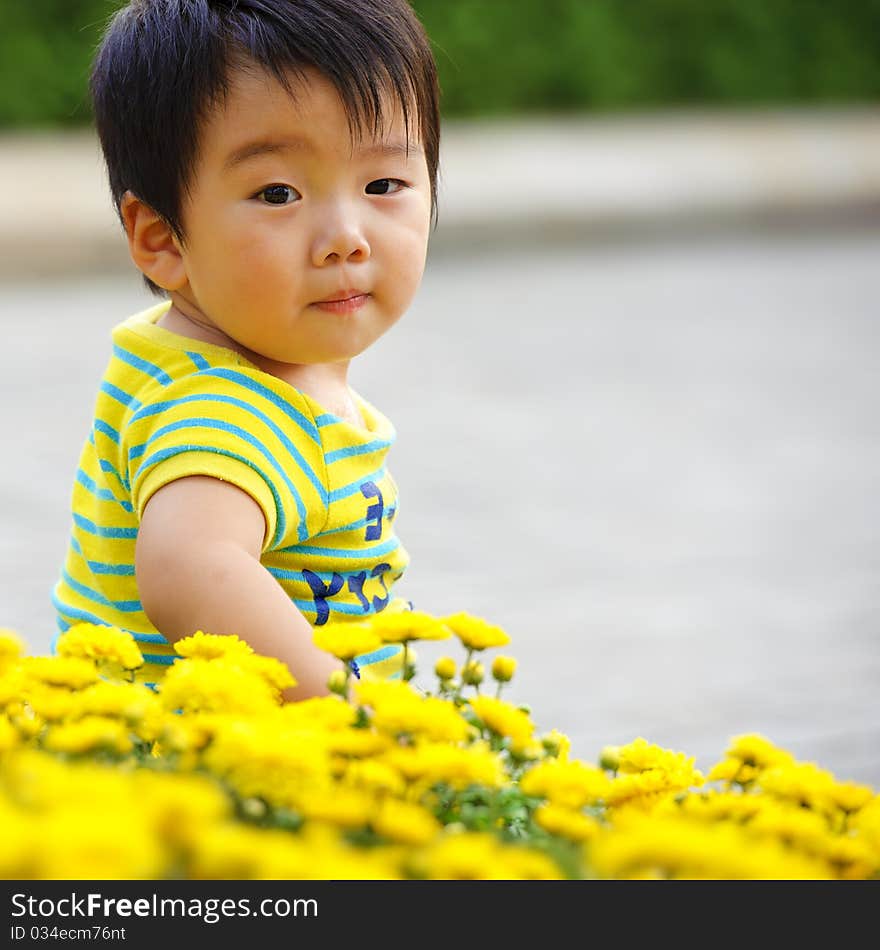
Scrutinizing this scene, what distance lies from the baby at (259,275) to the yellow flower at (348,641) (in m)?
0.30

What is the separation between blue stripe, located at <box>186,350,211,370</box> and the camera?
6.48 feet

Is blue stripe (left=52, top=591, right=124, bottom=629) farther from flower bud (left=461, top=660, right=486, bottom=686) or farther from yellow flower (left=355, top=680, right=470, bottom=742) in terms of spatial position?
yellow flower (left=355, top=680, right=470, bottom=742)

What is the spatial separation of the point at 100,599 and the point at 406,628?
0.71 meters

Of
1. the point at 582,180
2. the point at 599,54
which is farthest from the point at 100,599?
the point at 599,54

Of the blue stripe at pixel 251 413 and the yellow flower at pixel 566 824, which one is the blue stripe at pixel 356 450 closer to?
the blue stripe at pixel 251 413

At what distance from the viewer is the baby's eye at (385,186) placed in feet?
6.53

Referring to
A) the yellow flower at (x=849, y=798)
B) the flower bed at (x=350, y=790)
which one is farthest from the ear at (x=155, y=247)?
the yellow flower at (x=849, y=798)

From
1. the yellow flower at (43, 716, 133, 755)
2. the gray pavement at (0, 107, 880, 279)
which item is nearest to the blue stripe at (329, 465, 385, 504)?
the yellow flower at (43, 716, 133, 755)

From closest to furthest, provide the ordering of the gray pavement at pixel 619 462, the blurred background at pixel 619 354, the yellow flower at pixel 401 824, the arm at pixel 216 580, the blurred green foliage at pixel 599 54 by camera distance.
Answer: the yellow flower at pixel 401 824
the arm at pixel 216 580
the gray pavement at pixel 619 462
the blurred background at pixel 619 354
the blurred green foliage at pixel 599 54

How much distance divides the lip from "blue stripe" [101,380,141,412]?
0.25 metres

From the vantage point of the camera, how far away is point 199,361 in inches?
77.9

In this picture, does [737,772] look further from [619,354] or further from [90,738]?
[619,354]

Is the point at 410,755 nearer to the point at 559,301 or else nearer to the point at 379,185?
the point at 379,185
